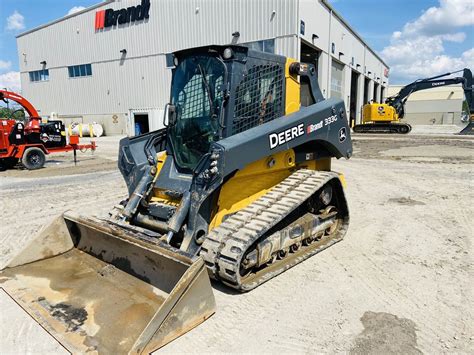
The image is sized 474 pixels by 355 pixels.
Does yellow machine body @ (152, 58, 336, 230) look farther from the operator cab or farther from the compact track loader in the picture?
the operator cab

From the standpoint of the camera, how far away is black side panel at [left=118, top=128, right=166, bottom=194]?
4.50 meters

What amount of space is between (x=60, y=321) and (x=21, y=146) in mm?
11263

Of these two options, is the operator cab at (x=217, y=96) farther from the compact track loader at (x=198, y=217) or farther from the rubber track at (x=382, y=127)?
the rubber track at (x=382, y=127)

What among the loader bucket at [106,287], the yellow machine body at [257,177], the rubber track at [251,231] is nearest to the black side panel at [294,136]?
the yellow machine body at [257,177]

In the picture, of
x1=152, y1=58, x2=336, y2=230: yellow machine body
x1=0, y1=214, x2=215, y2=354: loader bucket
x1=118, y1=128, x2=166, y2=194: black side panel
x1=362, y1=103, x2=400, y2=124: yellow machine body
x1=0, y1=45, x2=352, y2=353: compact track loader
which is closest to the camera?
x1=0, y1=214, x2=215, y2=354: loader bucket

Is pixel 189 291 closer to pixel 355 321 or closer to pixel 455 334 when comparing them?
pixel 355 321

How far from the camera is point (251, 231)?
3438 mm

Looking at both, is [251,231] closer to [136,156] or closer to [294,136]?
[294,136]

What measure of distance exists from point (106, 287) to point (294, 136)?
2.59 metres

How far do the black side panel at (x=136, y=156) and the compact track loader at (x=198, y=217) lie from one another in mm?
17

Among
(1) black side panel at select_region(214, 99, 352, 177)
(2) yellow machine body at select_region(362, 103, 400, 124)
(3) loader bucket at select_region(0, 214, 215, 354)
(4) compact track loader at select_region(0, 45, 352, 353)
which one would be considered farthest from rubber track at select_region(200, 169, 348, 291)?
(2) yellow machine body at select_region(362, 103, 400, 124)

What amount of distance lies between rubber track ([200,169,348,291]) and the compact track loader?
0.01 m

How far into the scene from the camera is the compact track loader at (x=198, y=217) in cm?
299

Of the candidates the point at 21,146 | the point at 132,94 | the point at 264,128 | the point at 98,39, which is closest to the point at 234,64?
the point at 264,128
